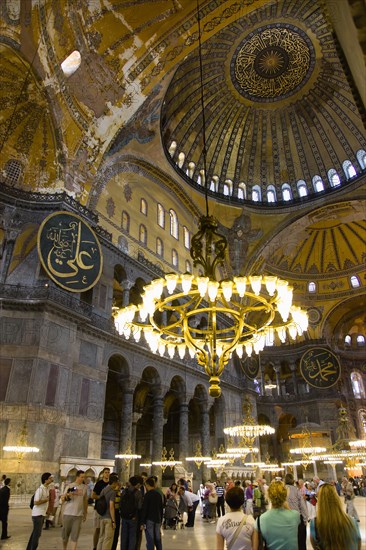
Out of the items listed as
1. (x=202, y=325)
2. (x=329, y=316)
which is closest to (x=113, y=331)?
(x=202, y=325)

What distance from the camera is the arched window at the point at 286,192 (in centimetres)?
2022

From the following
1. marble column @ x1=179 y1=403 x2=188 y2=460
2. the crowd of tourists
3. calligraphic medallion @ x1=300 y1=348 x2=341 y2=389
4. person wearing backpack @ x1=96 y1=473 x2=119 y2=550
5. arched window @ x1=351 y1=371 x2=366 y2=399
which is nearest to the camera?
the crowd of tourists

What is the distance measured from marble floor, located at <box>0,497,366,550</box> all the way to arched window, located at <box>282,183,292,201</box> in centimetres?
1542

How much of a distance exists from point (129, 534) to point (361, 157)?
18.7 m

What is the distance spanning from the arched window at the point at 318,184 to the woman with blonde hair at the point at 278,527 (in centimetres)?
1921

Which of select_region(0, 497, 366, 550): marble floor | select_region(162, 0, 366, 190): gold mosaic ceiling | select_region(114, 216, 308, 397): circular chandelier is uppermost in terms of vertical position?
select_region(162, 0, 366, 190): gold mosaic ceiling

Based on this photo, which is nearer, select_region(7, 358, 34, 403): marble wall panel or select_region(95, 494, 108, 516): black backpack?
select_region(95, 494, 108, 516): black backpack

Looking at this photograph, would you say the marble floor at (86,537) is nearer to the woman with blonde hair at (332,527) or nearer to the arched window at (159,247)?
the woman with blonde hair at (332,527)

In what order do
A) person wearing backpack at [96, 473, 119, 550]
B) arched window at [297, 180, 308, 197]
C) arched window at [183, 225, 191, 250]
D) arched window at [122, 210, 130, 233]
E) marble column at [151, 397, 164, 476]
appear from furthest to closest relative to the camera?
arched window at [297, 180, 308, 197] → arched window at [183, 225, 191, 250] → arched window at [122, 210, 130, 233] → marble column at [151, 397, 164, 476] → person wearing backpack at [96, 473, 119, 550]

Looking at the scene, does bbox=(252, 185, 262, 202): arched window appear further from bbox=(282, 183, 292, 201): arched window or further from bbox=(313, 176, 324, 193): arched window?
bbox=(313, 176, 324, 193): arched window

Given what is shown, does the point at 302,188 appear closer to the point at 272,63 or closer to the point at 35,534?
the point at 272,63

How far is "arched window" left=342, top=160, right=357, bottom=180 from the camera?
18.7m

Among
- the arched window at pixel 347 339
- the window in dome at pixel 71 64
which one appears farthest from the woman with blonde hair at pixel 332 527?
the arched window at pixel 347 339

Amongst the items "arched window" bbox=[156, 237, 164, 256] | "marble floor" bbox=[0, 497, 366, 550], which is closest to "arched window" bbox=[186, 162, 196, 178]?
"arched window" bbox=[156, 237, 164, 256]
